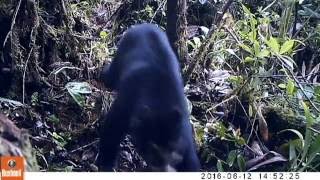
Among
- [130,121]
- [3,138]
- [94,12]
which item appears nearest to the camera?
[3,138]

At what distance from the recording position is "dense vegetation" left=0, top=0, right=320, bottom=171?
5.80 ft

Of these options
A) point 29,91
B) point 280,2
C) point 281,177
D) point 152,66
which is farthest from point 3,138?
point 280,2

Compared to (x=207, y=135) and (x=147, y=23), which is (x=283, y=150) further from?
(x=147, y=23)

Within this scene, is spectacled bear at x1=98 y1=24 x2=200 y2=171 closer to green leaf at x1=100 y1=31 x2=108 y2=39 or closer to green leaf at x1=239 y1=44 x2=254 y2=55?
green leaf at x1=100 y1=31 x2=108 y2=39

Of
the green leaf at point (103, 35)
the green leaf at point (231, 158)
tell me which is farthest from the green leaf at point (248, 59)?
the green leaf at point (103, 35)

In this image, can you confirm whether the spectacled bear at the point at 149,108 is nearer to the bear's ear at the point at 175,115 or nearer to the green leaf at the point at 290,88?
the bear's ear at the point at 175,115

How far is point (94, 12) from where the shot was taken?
185 centimetres

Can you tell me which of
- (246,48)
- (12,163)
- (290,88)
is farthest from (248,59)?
(12,163)

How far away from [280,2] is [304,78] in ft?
0.70
